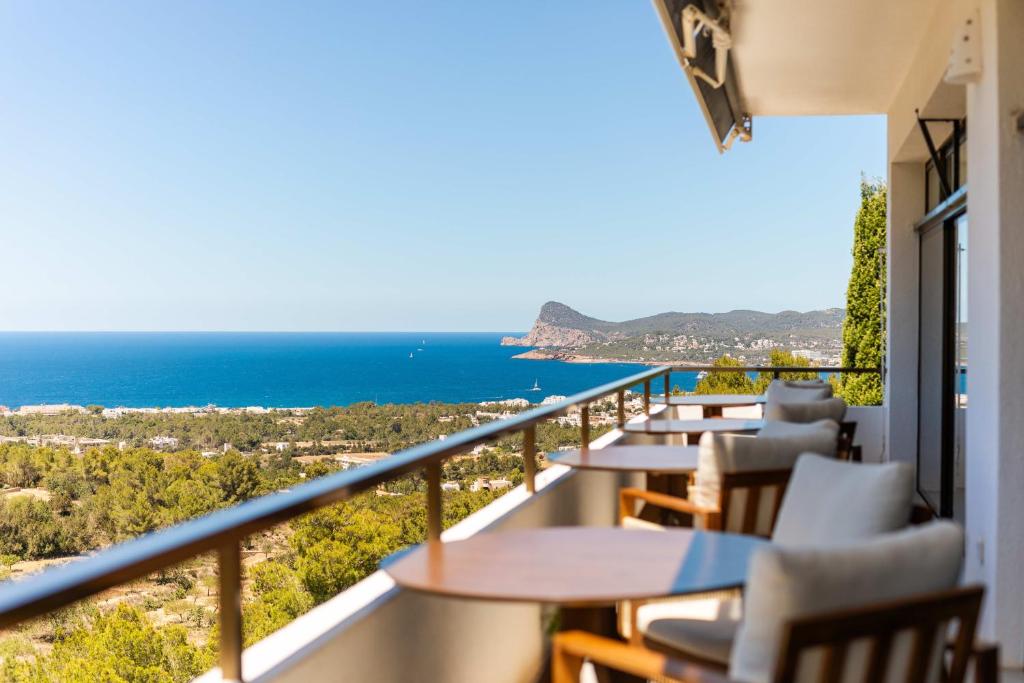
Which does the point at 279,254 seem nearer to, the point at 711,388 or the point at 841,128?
the point at 841,128

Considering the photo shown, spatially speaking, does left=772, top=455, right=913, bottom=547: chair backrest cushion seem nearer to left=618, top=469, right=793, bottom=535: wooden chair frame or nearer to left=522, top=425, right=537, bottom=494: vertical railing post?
left=618, top=469, right=793, bottom=535: wooden chair frame

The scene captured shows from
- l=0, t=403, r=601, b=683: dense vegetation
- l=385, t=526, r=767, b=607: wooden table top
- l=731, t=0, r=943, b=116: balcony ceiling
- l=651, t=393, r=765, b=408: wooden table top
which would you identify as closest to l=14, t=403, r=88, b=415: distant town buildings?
l=0, t=403, r=601, b=683: dense vegetation

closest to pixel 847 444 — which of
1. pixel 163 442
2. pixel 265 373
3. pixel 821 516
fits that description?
pixel 821 516

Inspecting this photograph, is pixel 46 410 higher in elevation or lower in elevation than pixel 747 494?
lower

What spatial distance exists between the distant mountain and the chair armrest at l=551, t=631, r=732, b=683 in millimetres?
15286

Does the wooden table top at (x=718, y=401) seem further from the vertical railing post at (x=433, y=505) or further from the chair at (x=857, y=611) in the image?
the chair at (x=857, y=611)

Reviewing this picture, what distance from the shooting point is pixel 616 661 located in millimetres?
1784

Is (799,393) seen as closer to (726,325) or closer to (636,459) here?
(636,459)

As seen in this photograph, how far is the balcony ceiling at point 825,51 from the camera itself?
507 centimetres

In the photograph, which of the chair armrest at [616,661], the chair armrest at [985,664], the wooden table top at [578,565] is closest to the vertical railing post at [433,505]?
Result: the wooden table top at [578,565]

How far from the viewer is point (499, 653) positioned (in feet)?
9.77

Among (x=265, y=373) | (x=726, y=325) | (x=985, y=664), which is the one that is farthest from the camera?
(x=265, y=373)

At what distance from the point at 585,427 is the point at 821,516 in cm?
247

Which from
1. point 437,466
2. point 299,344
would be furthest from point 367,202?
point 437,466
